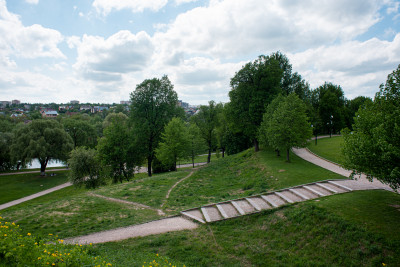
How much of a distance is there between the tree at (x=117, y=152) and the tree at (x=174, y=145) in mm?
5029

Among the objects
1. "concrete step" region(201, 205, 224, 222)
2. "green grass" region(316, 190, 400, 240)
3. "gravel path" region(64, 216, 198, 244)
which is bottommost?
"gravel path" region(64, 216, 198, 244)

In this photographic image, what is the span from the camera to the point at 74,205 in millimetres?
14945

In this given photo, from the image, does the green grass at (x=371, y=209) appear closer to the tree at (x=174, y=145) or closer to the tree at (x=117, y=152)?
the tree at (x=174, y=145)

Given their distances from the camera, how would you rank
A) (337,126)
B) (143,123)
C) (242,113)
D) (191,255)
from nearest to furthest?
(191,255)
(242,113)
(143,123)
(337,126)

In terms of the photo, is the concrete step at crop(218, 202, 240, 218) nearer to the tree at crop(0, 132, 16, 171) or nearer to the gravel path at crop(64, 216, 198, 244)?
the gravel path at crop(64, 216, 198, 244)

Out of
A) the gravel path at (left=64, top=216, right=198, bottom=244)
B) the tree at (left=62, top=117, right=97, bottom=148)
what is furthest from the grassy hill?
the tree at (left=62, top=117, right=97, bottom=148)

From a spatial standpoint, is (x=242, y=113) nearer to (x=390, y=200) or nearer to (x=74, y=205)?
(x=390, y=200)

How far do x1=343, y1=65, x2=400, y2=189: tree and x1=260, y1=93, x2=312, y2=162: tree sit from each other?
1003 centimetres

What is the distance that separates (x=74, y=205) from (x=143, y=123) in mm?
18480

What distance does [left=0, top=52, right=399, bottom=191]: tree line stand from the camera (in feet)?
74.1

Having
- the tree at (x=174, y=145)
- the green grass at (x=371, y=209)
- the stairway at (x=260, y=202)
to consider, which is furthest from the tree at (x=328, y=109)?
the green grass at (x=371, y=209)

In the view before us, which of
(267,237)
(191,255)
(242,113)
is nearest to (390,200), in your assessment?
(267,237)

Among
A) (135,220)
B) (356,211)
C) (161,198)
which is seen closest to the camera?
(356,211)

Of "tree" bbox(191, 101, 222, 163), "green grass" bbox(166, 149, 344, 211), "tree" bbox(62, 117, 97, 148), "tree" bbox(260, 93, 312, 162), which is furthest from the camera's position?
"tree" bbox(62, 117, 97, 148)
